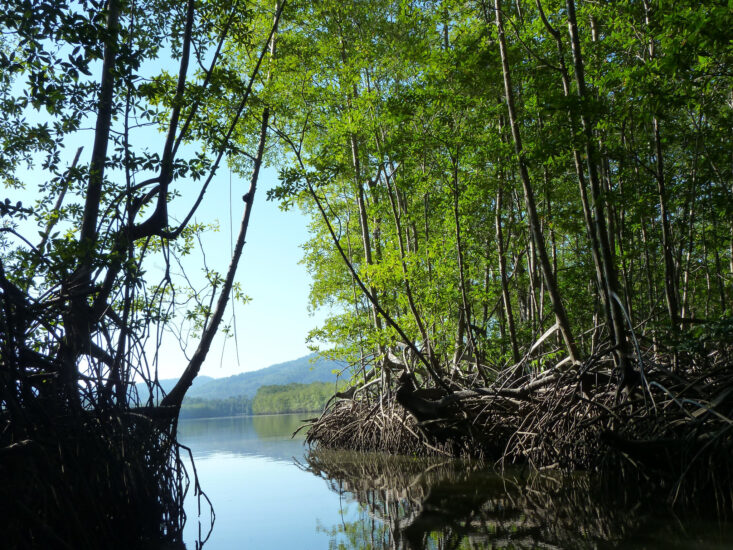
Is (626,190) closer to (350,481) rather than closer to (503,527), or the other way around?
(503,527)

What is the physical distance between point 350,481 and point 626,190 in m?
4.81

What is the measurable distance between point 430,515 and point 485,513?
1.47ft

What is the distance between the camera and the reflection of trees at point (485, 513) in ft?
11.1

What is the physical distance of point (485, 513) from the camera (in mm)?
4172

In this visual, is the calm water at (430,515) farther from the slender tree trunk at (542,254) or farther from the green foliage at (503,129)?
the green foliage at (503,129)

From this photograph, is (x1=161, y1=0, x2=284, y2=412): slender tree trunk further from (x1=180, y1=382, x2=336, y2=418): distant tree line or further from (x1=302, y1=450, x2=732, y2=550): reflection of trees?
(x1=180, y1=382, x2=336, y2=418): distant tree line

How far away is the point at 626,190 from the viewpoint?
18.1 ft

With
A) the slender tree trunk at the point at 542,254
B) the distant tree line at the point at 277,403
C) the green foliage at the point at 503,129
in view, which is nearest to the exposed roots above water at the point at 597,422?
the slender tree trunk at the point at 542,254

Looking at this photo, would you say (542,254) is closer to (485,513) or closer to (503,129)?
(503,129)

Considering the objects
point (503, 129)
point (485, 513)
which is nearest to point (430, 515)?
point (485, 513)

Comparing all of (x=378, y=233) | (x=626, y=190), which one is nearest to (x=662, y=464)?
(x=626, y=190)

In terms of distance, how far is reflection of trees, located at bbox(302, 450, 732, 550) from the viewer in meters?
3.38

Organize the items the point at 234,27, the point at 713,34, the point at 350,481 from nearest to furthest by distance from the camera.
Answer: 1. the point at 713,34
2. the point at 234,27
3. the point at 350,481

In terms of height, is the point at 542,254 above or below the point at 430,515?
above
